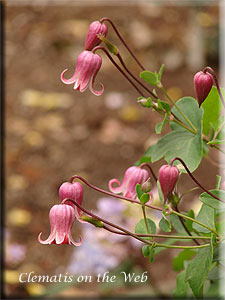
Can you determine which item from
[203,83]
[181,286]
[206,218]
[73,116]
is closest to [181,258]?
[181,286]

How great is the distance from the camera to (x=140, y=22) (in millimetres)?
4660

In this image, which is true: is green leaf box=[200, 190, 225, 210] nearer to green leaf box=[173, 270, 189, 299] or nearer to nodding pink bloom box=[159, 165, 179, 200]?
nodding pink bloom box=[159, 165, 179, 200]

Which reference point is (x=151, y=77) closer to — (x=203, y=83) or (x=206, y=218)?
(x=203, y=83)

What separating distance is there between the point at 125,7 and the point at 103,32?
12.5 feet

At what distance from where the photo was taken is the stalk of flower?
3.24 feet

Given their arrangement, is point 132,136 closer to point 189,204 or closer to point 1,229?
point 189,204

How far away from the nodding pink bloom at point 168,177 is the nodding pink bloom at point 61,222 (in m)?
0.17

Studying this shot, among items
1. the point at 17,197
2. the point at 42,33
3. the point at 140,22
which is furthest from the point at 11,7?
the point at 17,197

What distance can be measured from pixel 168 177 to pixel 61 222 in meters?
0.21

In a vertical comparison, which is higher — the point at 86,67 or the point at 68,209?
the point at 86,67

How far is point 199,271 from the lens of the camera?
3.55 ft

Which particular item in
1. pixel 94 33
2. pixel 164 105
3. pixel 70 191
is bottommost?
pixel 70 191

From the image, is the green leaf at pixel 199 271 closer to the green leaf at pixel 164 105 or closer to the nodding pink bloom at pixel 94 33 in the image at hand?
the green leaf at pixel 164 105

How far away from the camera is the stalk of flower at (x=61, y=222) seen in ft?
3.24
